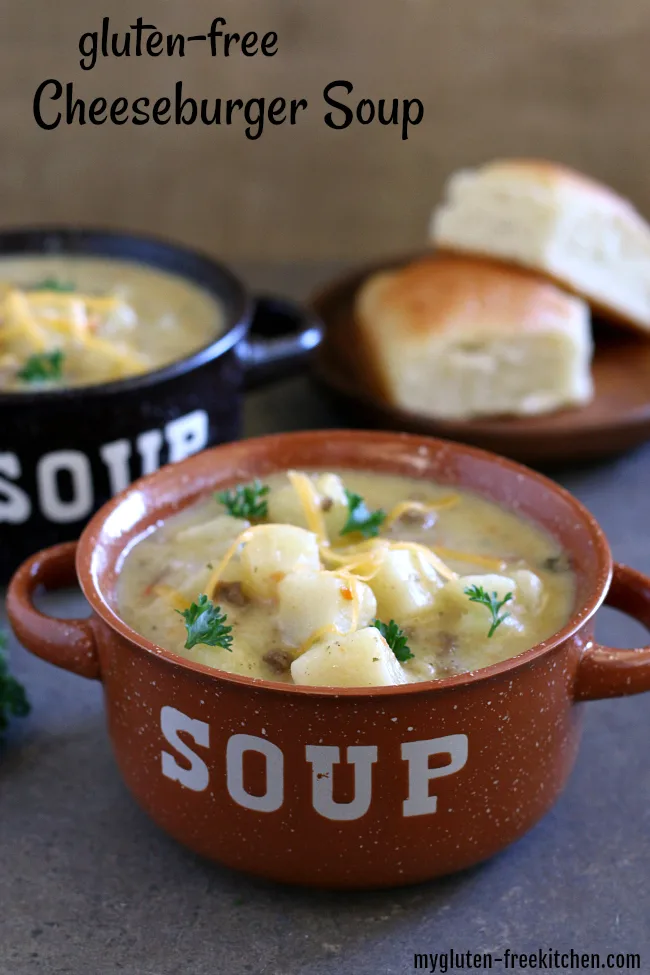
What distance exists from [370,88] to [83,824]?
2.36m

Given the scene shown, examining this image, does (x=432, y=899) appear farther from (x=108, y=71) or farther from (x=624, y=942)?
(x=108, y=71)

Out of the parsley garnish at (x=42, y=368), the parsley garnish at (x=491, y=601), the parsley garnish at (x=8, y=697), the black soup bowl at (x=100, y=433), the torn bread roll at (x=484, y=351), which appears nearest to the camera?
the parsley garnish at (x=491, y=601)

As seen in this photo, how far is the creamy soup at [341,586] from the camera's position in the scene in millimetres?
1172

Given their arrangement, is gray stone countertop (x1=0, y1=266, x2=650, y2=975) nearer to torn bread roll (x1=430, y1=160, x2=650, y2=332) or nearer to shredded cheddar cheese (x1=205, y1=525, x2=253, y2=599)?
shredded cheddar cheese (x1=205, y1=525, x2=253, y2=599)


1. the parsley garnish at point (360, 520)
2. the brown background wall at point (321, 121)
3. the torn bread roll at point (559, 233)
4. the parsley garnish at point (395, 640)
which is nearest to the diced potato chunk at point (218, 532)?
the parsley garnish at point (360, 520)

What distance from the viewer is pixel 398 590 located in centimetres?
122

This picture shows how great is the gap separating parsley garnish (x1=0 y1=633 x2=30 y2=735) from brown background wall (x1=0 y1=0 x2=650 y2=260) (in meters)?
2.11

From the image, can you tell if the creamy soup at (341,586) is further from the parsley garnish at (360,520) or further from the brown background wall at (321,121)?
the brown background wall at (321,121)

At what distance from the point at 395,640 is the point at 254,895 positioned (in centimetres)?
30

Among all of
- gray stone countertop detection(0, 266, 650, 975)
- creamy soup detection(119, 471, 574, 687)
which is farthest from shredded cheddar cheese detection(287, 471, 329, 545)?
gray stone countertop detection(0, 266, 650, 975)

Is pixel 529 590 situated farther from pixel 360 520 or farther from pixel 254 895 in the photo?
pixel 254 895

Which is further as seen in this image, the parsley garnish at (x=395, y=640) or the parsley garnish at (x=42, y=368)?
the parsley garnish at (x=42, y=368)

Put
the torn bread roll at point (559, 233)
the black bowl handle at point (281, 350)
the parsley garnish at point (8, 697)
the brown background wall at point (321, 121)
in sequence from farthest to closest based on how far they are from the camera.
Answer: the brown background wall at point (321, 121) < the torn bread roll at point (559, 233) < the black bowl handle at point (281, 350) < the parsley garnish at point (8, 697)

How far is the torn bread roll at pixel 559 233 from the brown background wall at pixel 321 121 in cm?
83
